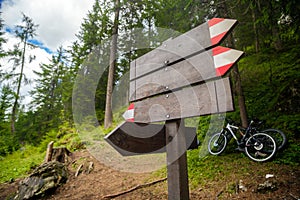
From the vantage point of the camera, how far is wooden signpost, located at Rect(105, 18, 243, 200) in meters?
1.14

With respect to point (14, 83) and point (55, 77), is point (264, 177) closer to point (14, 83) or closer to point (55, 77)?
point (14, 83)

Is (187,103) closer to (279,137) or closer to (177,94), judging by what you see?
(177,94)

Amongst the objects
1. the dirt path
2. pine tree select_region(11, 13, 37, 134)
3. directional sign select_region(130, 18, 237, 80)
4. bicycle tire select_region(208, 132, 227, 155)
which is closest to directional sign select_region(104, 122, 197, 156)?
directional sign select_region(130, 18, 237, 80)

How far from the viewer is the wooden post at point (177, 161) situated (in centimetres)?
140

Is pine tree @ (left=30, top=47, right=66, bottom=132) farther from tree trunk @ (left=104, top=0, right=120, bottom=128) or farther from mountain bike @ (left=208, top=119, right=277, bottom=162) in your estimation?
mountain bike @ (left=208, top=119, right=277, bottom=162)

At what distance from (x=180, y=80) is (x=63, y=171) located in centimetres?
544

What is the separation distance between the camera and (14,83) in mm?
14523

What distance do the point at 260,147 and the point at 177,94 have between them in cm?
376

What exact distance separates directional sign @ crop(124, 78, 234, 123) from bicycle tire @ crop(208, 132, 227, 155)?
4.09 metres

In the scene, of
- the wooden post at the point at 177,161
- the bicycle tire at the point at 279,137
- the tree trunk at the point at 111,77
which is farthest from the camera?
the tree trunk at the point at 111,77

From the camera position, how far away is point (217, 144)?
5.20 meters

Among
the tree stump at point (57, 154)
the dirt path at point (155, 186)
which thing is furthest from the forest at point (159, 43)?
the tree stump at point (57, 154)

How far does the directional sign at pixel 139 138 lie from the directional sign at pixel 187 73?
1.07ft

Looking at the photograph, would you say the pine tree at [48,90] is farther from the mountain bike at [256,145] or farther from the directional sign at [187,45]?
the directional sign at [187,45]
